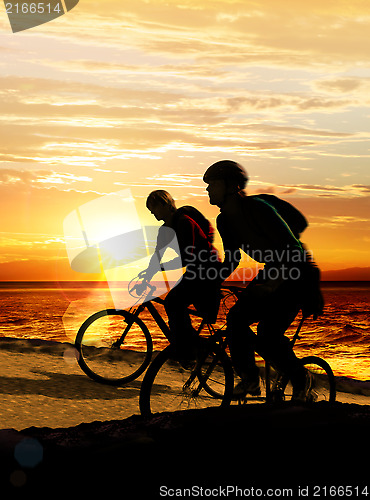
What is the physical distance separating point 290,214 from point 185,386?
1797mm

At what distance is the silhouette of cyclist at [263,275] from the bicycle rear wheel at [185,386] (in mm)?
315

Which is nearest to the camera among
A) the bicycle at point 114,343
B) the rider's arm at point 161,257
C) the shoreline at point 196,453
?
the shoreline at point 196,453

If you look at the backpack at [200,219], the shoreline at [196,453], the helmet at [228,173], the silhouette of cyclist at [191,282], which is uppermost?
the helmet at [228,173]

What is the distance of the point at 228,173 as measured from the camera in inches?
175

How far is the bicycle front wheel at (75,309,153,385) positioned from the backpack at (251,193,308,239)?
9.38 feet

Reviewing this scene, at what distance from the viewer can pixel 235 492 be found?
7.72ft

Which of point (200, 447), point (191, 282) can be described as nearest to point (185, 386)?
point (191, 282)

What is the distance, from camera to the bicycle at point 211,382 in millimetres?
4703

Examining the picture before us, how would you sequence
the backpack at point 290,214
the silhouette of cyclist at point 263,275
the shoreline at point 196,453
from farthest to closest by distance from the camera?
the backpack at point 290,214, the silhouette of cyclist at point 263,275, the shoreline at point 196,453

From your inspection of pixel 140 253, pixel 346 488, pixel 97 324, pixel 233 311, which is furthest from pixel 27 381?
pixel 346 488

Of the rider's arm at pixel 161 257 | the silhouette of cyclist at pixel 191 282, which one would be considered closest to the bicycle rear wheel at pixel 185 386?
the silhouette of cyclist at pixel 191 282

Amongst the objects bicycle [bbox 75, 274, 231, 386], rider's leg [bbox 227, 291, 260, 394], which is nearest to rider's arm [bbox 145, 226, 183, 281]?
bicycle [bbox 75, 274, 231, 386]

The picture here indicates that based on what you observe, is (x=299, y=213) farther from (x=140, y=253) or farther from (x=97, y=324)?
(x=97, y=324)

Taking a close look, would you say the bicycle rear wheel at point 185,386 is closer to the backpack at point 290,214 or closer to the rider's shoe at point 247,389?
the rider's shoe at point 247,389
